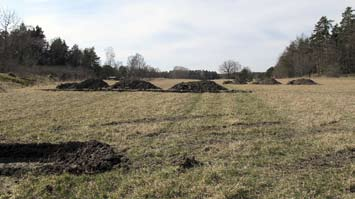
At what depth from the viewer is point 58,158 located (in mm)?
6402

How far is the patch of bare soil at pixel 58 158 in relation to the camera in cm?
553

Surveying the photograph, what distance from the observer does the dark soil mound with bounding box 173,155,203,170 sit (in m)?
5.70

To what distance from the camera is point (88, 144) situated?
23.1ft

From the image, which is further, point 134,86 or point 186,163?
point 134,86

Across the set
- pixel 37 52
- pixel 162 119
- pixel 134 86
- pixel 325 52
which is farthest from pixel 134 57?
pixel 162 119

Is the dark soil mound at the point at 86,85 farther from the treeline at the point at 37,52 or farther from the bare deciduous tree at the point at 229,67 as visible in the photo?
the bare deciduous tree at the point at 229,67

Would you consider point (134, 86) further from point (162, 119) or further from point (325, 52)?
point (325, 52)

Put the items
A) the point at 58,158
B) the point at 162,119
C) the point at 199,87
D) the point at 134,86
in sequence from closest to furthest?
the point at 58,158, the point at 162,119, the point at 199,87, the point at 134,86

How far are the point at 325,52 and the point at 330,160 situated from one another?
70668 mm

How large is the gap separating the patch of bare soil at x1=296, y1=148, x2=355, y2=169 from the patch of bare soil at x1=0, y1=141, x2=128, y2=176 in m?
2.89

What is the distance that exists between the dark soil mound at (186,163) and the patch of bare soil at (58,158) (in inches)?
32.7

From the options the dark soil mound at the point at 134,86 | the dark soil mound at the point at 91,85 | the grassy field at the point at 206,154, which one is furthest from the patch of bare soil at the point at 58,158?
the dark soil mound at the point at 91,85

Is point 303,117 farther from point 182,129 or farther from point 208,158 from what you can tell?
point 208,158

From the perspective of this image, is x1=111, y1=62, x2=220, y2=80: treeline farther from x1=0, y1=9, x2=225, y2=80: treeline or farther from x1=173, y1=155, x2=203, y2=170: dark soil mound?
x1=173, y1=155, x2=203, y2=170: dark soil mound
